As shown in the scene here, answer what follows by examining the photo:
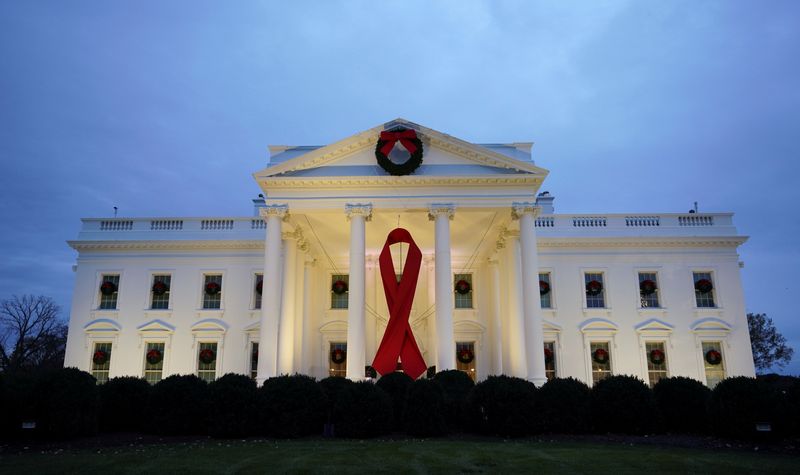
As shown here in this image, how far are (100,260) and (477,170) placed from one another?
22.1 metres

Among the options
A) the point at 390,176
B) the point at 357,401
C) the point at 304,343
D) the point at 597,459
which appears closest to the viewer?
the point at 597,459

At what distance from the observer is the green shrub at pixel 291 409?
1608 centimetres

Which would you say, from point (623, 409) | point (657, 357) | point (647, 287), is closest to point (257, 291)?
point (623, 409)

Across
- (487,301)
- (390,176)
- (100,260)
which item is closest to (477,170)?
(390,176)

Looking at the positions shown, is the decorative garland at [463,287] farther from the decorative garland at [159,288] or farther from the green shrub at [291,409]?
the green shrub at [291,409]

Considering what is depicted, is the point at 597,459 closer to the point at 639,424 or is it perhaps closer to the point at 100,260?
the point at 639,424

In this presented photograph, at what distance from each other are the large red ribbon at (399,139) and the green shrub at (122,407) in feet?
43.0

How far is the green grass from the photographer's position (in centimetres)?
1109

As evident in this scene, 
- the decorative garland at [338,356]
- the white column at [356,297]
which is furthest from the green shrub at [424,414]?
the decorative garland at [338,356]

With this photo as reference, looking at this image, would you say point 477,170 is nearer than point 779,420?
No

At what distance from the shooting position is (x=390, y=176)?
2469 centimetres

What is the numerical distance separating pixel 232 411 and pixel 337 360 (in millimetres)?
15524

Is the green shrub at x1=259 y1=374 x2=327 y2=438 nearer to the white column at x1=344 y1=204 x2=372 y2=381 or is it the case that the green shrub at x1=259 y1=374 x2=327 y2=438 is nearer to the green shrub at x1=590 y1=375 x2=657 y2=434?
the white column at x1=344 y1=204 x2=372 y2=381

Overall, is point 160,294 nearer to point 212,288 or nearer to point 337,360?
point 212,288
